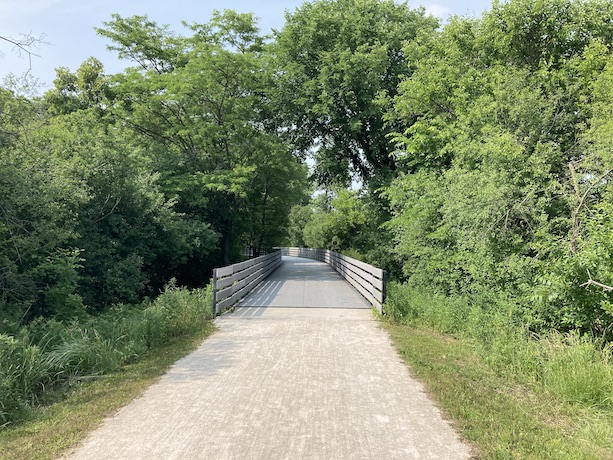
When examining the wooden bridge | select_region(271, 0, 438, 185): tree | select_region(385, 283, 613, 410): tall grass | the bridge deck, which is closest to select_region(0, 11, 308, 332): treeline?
select_region(271, 0, 438, 185): tree

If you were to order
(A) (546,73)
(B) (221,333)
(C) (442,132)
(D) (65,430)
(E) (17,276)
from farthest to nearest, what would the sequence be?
(C) (442,132), (A) (546,73), (E) (17,276), (B) (221,333), (D) (65,430)

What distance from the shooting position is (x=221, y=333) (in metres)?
7.48

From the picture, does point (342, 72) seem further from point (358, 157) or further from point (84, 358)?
point (84, 358)

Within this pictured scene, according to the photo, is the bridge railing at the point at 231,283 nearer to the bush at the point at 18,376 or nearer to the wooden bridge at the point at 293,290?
the wooden bridge at the point at 293,290

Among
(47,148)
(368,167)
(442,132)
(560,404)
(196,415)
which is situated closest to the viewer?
(196,415)

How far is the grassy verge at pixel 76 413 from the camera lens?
3.31 m

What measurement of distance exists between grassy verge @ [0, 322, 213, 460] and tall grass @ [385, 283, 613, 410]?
444 cm

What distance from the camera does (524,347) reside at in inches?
223

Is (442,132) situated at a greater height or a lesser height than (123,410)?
greater

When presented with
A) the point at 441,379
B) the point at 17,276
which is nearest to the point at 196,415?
the point at 441,379

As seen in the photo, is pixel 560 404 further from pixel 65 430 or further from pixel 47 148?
pixel 47 148

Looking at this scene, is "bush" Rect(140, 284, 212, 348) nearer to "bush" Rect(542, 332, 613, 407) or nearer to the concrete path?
the concrete path

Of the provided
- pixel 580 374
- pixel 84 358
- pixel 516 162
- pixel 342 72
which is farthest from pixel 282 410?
pixel 342 72

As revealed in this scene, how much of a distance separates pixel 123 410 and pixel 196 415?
75 centimetres
